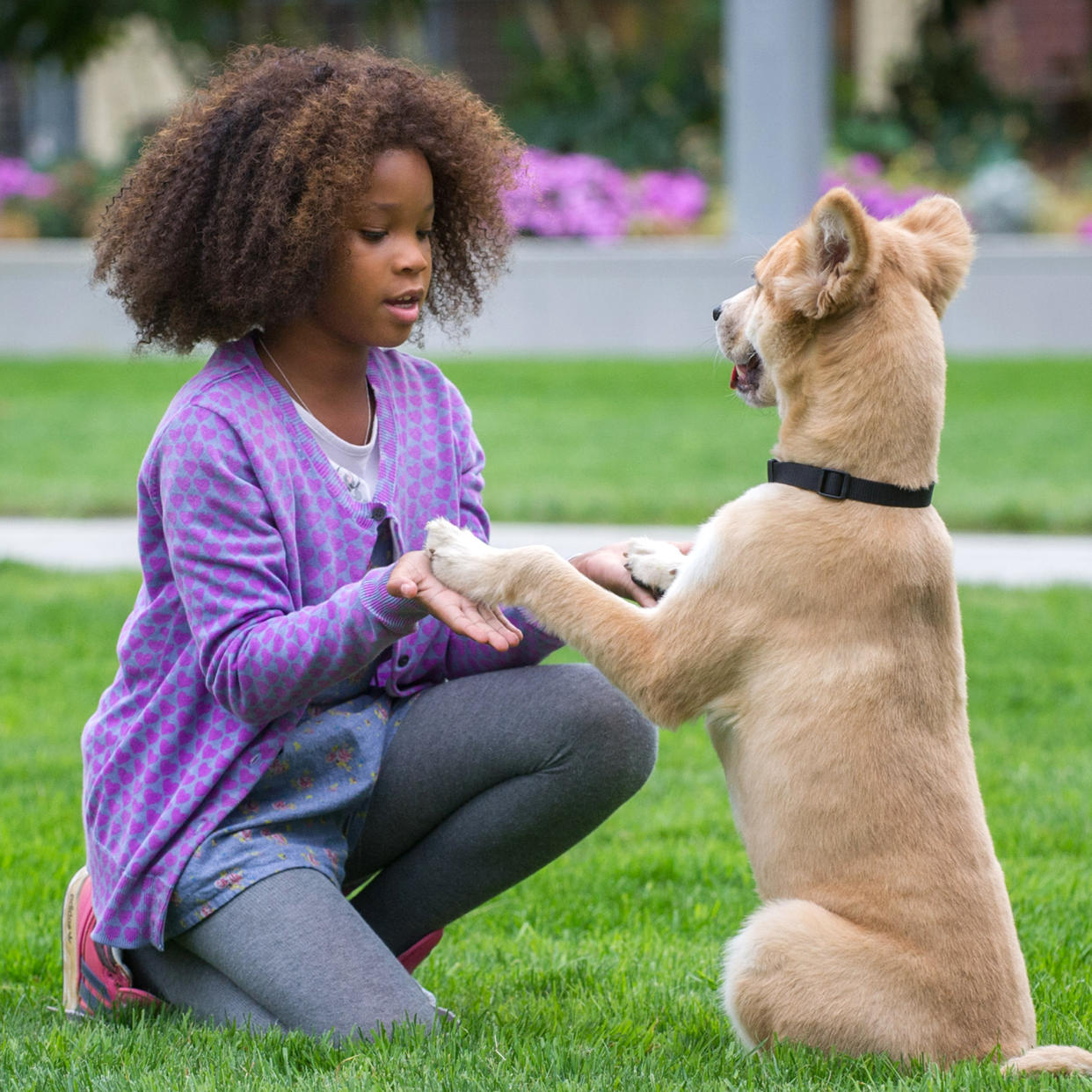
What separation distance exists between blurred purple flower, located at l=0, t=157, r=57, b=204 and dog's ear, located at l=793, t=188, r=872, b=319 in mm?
16894

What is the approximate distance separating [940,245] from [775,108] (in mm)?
11684

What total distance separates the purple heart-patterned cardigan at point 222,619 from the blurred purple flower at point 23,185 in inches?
→ 648

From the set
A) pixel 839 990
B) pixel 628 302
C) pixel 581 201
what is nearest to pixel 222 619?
pixel 839 990

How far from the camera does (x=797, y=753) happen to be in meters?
2.87

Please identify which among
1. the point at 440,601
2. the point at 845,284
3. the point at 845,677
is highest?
the point at 845,284

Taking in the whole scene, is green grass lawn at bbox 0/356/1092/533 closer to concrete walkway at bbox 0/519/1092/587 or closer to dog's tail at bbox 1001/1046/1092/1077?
concrete walkway at bbox 0/519/1092/587

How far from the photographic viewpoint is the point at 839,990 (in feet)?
9.06

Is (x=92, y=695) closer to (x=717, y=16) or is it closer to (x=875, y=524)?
(x=875, y=524)

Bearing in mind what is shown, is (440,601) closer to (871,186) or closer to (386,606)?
(386,606)

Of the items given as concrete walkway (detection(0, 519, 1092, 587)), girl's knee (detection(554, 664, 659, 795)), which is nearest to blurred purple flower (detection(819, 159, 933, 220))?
concrete walkway (detection(0, 519, 1092, 587))

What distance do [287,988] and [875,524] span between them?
1322 mm

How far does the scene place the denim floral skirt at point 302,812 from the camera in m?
3.01

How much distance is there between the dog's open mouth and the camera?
3247mm

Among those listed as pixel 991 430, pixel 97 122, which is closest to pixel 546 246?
pixel 991 430
